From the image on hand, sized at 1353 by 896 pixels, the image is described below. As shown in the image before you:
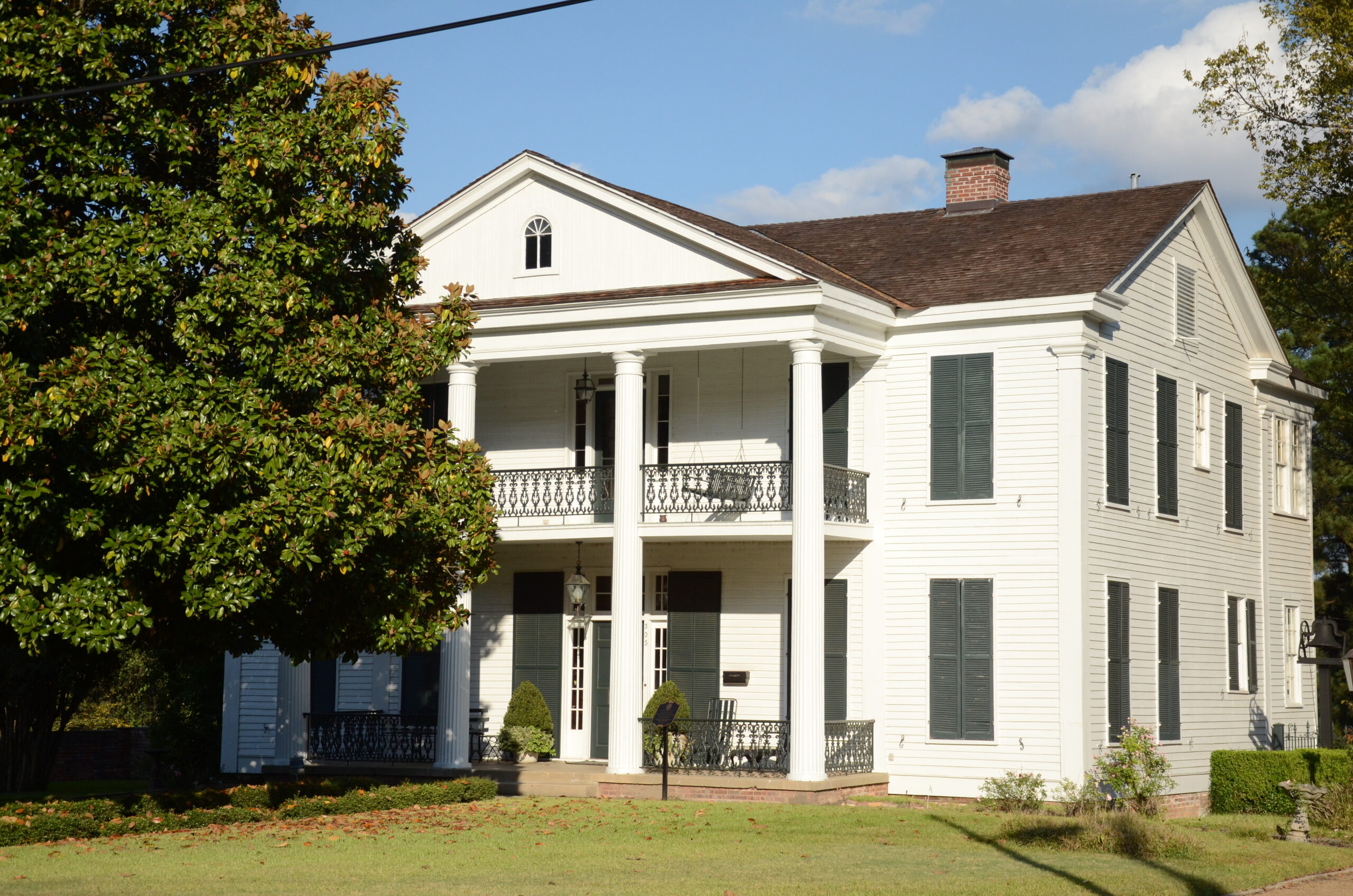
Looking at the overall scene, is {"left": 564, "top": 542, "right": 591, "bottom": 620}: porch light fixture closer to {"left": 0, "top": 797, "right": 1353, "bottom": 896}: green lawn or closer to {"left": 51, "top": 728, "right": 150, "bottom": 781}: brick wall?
{"left": 0, "top": 797, "right": 1353, "bottom": 896}: green lawn

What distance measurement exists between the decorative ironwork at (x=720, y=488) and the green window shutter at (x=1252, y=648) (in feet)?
30.0

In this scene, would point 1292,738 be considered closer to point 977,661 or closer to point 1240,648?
point 1240,648

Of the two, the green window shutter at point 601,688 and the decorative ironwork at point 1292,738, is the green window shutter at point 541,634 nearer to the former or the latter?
the green window shutter at point 601,688

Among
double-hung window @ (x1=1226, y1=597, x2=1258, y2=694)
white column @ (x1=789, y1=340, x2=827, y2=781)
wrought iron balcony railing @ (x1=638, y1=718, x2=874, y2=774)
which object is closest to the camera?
white column @ (x1=789, y1=340, x2=827, y2=781)

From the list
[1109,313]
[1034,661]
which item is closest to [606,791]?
[1034,661]

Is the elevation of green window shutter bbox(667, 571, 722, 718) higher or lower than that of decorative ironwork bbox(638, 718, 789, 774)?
higher

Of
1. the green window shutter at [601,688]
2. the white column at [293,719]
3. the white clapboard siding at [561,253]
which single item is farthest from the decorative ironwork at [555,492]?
the white column at [293,719]

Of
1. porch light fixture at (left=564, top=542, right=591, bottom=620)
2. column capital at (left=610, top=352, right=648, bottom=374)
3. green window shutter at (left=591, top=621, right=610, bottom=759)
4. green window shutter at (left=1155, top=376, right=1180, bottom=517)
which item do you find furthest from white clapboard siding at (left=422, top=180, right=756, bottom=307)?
green window shutter at (left=1155, top=376, right=1180, bottom=517)

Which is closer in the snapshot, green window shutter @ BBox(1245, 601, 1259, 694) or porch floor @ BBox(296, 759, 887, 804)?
porch floor @ BBox(296, 759, 887, 804)

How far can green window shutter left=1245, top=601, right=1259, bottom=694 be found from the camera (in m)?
26.2

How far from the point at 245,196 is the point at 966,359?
34.9ft

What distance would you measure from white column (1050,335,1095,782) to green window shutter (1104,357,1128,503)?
717 millimetres

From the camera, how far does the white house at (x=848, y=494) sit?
2134 centimetres

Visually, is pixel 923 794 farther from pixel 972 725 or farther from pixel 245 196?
pixel 245 196
